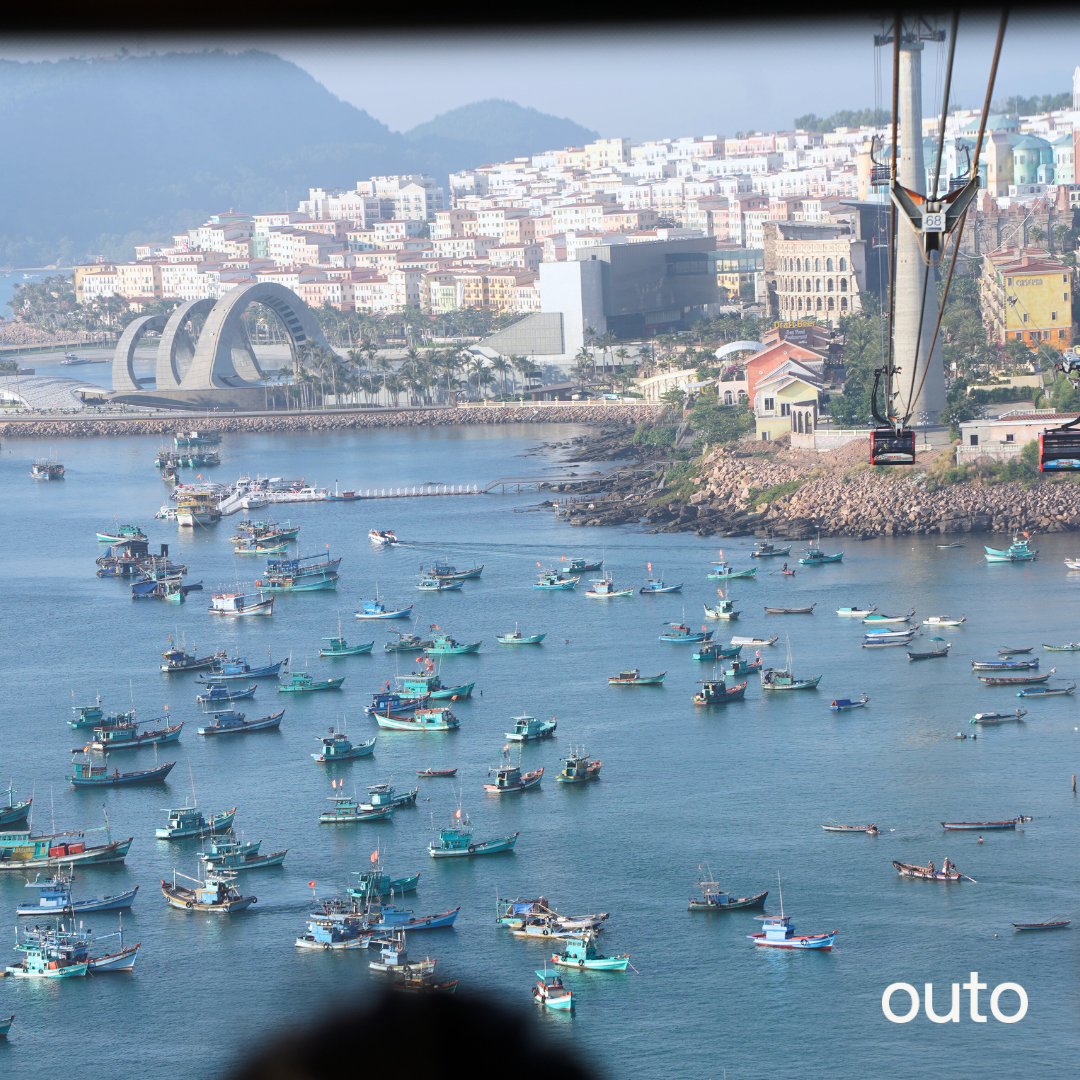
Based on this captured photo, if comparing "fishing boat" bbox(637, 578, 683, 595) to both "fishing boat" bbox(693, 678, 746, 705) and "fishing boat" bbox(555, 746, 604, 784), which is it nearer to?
"fishing boat" bbox(693, 678, 746, 705)

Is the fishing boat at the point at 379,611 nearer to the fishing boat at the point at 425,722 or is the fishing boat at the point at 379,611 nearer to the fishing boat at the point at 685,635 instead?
the fishing boat at the point at 685,635

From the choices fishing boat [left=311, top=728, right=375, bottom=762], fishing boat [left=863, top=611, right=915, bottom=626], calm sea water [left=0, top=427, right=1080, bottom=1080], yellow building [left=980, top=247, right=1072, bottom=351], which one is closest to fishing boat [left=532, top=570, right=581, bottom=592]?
calm sea water [left=0, top=427, right=1080, bottom=1080]

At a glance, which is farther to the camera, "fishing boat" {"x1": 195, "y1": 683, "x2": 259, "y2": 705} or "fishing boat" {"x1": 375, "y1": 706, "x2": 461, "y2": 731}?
"fishing boat" {"x1": 195, "y1": 683, "x2": 259, "y2": 705}

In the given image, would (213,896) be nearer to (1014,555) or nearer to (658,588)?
(658,588)

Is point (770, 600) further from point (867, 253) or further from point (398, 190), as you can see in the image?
point (398, 190)

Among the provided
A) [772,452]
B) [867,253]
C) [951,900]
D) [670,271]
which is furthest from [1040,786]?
[670,271]
